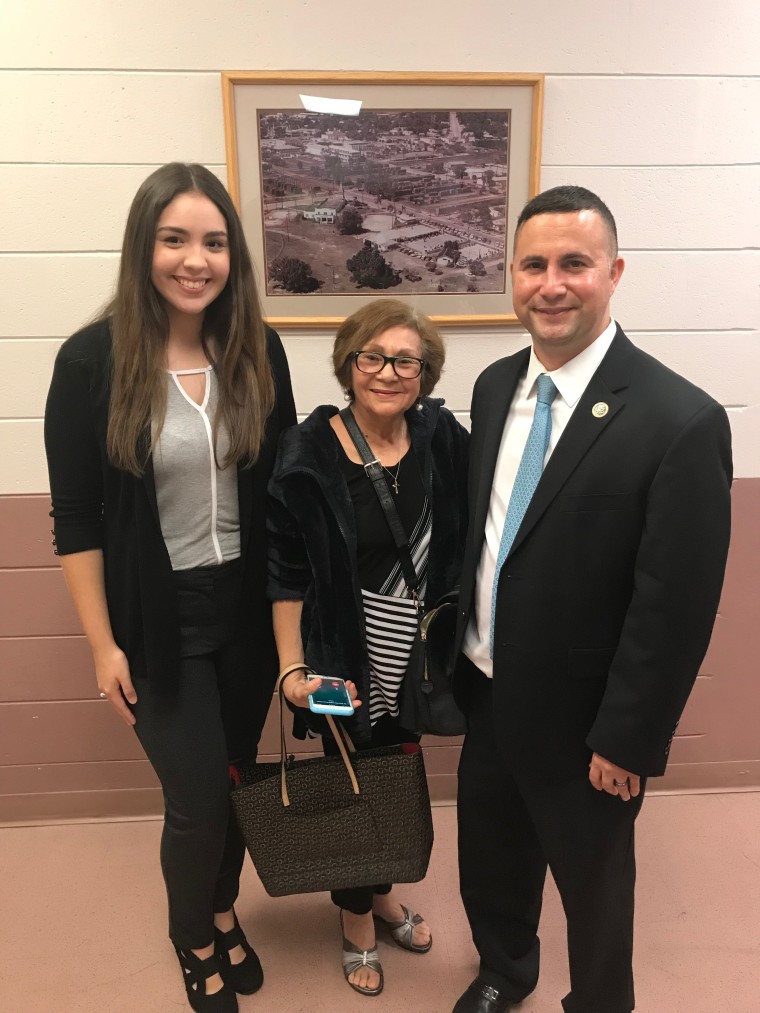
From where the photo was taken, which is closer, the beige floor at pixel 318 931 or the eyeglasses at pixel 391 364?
the eyeglasses at pixel 391 364

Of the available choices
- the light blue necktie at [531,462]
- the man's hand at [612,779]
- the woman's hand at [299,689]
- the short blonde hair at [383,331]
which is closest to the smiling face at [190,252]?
the short blonde hair at [383,331]

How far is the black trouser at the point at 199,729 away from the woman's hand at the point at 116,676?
0.08 ft

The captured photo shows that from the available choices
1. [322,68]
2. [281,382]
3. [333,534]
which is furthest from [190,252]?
[322,68]

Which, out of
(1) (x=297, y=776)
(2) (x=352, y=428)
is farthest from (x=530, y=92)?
(1) (x=297, y=776)

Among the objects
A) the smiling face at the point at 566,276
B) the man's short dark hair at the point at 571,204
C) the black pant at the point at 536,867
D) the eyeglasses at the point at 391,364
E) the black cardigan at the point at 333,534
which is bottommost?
the black pant at the point at 536,867

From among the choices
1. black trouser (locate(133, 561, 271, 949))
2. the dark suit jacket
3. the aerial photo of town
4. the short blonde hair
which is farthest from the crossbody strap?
the aerial photo of town

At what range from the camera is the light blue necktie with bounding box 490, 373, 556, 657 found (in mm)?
1244

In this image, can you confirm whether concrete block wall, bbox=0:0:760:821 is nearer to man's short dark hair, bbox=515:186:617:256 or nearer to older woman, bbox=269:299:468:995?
older woman, bbox=269:299:468:995

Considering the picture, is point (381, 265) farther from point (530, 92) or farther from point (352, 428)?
point (352, 428)

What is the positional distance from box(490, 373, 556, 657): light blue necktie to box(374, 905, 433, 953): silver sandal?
1.17m

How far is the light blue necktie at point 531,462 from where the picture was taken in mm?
1244

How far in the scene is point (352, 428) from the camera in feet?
4.80

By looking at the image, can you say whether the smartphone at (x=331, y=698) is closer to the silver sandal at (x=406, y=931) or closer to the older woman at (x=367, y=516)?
the older woman at (x=367, y=516)

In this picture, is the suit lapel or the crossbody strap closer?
the suit lapel
